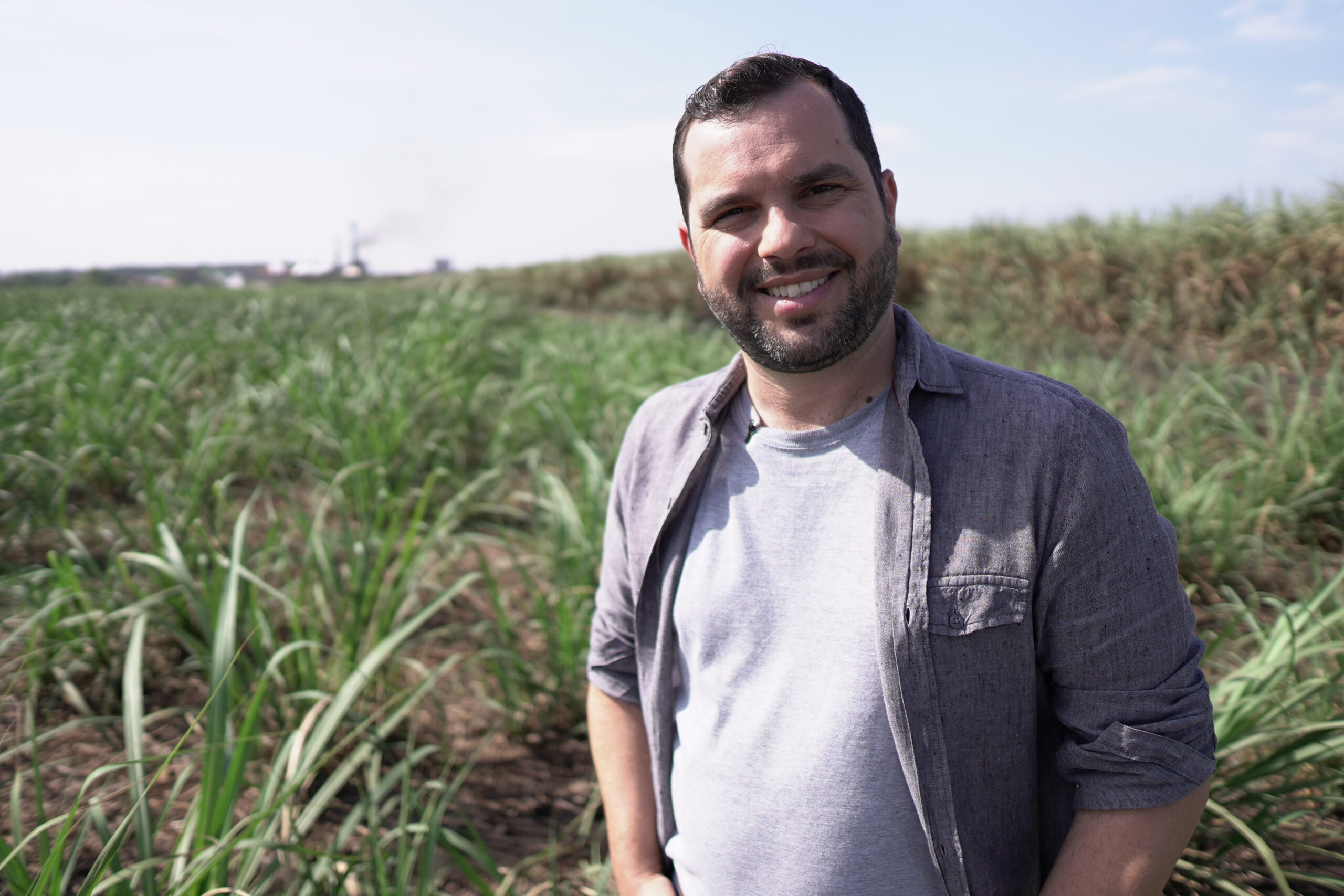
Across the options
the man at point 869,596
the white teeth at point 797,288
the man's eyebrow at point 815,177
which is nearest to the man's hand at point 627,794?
the man at point 869,596

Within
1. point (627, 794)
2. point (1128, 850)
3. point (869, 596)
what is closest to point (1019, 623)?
point (869, 596)

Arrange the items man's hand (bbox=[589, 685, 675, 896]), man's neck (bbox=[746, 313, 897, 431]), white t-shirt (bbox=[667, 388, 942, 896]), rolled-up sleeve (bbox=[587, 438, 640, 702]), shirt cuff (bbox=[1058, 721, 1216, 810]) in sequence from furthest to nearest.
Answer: rolled-up sleeve (bbox=[587, 438, 640, 702]) → man's hand (bbox=[589, 685, 675, 896]) → man's neck (bbox=[746, 313, 897, 431]) → white t-shirt (bbox=[667, 388, 942, 896]) → shirt cuff (bbox=[1058, 721, 1216, 810])

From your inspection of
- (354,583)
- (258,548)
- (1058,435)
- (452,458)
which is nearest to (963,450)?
(1058,435)

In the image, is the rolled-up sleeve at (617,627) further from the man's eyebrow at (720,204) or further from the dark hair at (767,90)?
the dark hair at (767,90)

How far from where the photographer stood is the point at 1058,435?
1030mm

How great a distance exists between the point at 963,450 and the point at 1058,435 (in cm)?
12

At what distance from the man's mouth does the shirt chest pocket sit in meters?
0.44

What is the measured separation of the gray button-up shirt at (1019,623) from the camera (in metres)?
0.98

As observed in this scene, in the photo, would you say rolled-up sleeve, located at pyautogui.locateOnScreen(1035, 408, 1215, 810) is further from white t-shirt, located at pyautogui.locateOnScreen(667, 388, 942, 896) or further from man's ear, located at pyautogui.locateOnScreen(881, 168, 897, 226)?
man's ear, located at pyautogui.locateOnScreen(881, 168, 897, 226)

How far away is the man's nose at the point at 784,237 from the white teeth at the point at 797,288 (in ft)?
0.14

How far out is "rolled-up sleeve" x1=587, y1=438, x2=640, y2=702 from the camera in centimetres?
149

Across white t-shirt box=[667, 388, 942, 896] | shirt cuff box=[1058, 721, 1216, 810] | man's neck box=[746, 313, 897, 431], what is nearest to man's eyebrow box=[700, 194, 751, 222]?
man's neck box=[746, 313, 897, 431]

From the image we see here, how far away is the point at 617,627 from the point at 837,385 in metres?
0.61

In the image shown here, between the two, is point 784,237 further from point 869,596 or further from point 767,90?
point 869,596
